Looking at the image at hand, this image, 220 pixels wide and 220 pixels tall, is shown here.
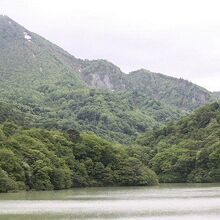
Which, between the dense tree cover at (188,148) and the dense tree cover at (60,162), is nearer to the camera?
the dense tree cover at (60,162)

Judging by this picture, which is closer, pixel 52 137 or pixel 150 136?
pixel 52 137

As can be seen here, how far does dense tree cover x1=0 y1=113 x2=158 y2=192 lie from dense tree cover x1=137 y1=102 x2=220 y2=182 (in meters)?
13.7

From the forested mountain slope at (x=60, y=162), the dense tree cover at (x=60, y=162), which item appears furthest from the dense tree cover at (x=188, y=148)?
the forested mountain slope at (x=60, y=162)

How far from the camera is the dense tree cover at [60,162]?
8212cm

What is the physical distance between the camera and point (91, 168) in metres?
103

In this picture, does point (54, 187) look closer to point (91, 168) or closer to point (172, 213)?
point (91, 168)

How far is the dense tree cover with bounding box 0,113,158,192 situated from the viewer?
269 feet

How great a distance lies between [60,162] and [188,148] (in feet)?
162

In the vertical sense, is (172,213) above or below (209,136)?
below

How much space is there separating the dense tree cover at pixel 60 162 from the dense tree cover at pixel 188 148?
13.7 m

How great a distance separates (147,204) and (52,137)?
1831 inches

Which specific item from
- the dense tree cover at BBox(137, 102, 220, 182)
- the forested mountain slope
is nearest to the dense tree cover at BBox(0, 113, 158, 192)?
the forested mountain slope

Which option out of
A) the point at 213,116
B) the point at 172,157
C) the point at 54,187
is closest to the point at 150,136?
the point at 213,116

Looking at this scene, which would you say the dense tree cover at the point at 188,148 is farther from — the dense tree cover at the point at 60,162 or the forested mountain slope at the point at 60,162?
the forested mountain slope at the point at 60,162
